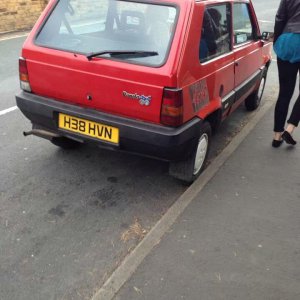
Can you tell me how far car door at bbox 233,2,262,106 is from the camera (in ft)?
14.1

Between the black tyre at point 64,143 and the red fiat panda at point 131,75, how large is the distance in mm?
308

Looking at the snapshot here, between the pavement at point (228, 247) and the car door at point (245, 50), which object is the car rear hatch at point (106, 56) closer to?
the pavement at point (228, 247)

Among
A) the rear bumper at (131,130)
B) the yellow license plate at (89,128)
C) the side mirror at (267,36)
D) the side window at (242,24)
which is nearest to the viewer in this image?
the rear bumper at (131,130)

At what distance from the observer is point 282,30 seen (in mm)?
4316

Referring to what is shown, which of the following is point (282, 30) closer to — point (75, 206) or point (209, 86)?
point (209, 86)

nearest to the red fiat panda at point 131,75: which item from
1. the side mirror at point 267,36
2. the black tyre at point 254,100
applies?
the side mirror at point 267,36

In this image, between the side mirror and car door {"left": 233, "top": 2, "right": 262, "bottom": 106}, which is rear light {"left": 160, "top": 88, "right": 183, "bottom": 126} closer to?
car door {"left": 233, "top": 2, "right": 262, "bottom": 106}

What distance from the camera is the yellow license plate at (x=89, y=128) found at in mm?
3238

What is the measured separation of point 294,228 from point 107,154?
204 centimetres

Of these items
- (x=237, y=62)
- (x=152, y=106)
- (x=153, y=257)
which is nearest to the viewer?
(x=153, y=257)

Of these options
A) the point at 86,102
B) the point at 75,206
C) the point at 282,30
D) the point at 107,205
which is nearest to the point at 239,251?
the point at 107,205

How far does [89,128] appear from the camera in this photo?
3.31m

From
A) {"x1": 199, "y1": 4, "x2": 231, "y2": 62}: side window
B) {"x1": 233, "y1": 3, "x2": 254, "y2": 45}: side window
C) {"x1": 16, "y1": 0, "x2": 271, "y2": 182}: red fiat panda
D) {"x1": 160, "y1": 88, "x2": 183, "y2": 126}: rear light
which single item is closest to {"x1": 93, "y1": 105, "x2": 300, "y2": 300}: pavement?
{"x1": 16, "y1": 0, "x2": 271, "y2": 182}: red fiat panda

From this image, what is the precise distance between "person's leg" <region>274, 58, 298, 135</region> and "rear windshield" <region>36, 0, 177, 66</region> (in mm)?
1821
